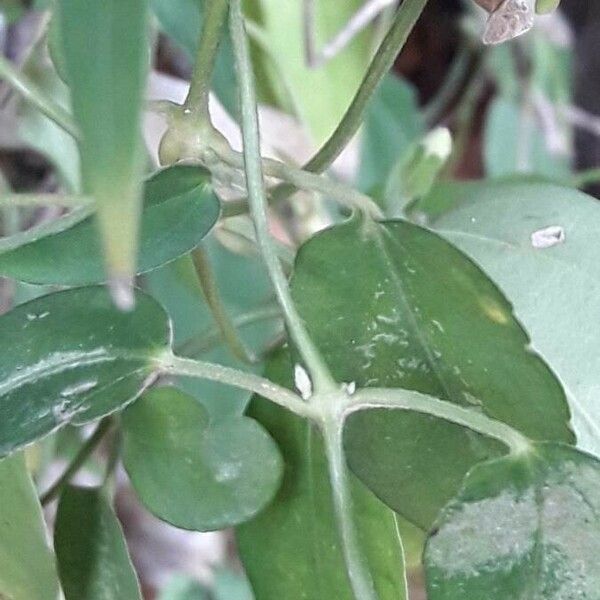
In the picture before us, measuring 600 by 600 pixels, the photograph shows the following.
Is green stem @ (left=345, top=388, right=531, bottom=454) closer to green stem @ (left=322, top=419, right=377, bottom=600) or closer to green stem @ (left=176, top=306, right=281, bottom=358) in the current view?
green stem @ (left=322, top=419, right=377, bottom=600)

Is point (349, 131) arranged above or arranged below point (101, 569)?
above

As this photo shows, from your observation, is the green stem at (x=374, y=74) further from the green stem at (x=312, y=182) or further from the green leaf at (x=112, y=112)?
the green leaf at (x=112, y=112)

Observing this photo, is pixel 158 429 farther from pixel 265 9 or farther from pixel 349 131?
pixel 265 9

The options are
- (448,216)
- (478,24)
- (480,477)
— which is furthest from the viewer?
(478,24)

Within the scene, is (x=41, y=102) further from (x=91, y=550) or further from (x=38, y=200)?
(x=91, y=550)

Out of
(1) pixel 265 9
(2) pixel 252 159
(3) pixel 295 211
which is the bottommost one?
(3) pixel 295 211

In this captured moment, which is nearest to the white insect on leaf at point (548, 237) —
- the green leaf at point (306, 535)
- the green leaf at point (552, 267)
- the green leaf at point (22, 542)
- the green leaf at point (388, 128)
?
the green leaf at point (552, 267)

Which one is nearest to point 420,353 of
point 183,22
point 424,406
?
point 424,406

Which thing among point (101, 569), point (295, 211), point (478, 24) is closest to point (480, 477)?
point (101, 569)
